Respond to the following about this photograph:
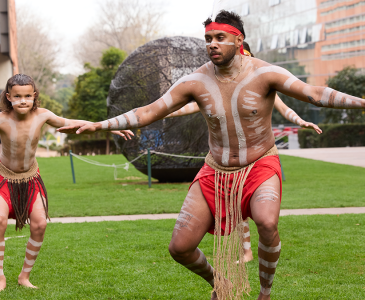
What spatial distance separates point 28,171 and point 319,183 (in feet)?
31.6

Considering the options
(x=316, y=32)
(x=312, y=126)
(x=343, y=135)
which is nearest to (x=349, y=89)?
(x=343, y=135)

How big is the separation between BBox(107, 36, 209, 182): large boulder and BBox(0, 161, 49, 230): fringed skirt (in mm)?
7579

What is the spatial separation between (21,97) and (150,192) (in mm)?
7480

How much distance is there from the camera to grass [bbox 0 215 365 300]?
167 inches

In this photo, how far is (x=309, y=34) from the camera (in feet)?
146

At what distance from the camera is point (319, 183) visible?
12.7 metres

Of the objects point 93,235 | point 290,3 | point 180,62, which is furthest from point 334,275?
point 290,3

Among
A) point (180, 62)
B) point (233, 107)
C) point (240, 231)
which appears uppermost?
point (180, 62)

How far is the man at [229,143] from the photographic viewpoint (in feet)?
11.1

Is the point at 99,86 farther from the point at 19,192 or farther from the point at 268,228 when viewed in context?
the point at 268,228

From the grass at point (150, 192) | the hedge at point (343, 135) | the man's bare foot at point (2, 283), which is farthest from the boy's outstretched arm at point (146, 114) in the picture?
the hedge at point (343, 135)

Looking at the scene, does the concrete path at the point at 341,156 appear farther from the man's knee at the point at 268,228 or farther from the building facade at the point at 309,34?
the building facade at the point at 309,34

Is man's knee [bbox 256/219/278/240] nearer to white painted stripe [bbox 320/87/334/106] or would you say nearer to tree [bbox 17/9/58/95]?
white painted stripe [bbox 320/87/334/106]

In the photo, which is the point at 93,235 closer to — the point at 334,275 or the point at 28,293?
the point at 28,293
